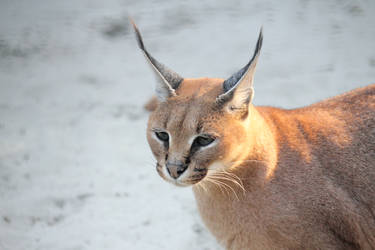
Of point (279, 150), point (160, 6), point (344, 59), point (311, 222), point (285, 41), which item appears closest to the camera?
point (311, 222)

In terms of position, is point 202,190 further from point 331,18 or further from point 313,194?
point 331,18

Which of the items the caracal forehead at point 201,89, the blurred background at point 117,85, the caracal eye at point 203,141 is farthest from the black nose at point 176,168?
the blurred background at point 117,85

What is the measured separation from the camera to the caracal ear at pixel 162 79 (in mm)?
2449

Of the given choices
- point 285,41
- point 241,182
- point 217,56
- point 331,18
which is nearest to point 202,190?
point 241,182

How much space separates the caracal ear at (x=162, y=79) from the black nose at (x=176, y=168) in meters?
0.41

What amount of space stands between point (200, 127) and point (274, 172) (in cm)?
58

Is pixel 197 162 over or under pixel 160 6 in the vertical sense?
over

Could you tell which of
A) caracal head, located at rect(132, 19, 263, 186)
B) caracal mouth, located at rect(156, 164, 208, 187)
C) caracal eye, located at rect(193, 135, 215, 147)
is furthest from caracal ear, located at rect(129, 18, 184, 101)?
caracal mouth, located at rect(156, 164, 208, 187)

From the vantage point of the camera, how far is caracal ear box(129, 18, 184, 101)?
2.45 meters

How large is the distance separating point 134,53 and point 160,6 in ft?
4.08

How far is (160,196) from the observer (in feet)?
13.1

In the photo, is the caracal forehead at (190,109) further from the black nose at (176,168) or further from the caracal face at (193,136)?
the black nose at (176,168)

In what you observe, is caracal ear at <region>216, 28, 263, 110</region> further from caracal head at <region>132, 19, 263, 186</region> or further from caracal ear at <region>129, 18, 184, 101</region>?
caracal ear at <region>129, 18, 184, 101</region>

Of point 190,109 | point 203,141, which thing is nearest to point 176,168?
point 203,141
